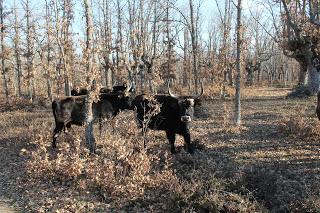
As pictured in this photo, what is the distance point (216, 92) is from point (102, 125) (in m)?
15.2

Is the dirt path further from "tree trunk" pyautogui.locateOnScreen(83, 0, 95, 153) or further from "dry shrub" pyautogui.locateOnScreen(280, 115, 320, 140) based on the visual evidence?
"dry shrub" pyautogui.locateOnScreen(280, 115, 320, 140)

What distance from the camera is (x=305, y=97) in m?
23.7

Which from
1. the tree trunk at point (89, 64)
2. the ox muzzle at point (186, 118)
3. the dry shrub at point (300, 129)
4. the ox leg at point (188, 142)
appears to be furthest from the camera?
the dry shrub at point (300, 129)

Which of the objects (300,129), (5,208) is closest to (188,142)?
(300,129)

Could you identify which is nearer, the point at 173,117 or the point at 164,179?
the point at 164,179

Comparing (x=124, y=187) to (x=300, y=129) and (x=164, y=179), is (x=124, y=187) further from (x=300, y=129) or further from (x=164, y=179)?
(x=300, y=129)

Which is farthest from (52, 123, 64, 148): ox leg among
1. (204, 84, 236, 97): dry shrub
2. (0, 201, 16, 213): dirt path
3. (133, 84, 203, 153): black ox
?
(204, 84, 236, 97): dry shrub

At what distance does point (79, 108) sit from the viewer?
1354 cm

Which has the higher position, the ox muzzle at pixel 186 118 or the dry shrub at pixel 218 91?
the dry shrub at pixel 218 91

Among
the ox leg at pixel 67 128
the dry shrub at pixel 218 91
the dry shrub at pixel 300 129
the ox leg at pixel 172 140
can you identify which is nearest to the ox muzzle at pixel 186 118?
the ox leg at pixel 172 140

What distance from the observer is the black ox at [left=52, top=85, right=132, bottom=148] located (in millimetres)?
13017

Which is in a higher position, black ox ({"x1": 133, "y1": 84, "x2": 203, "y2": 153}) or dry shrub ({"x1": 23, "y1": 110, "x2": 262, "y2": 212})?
black ox ({"x1": 133, "y1": 84, "x2": 203, "y2": 153})

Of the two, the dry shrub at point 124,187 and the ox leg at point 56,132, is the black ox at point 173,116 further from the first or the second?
the ox leg at point 56,132

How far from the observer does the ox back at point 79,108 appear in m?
13.0
